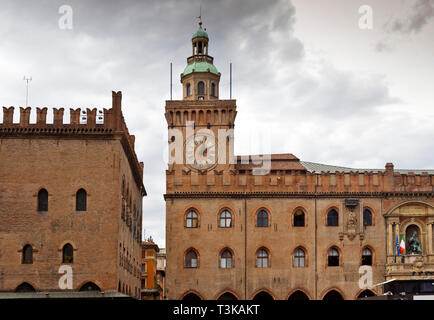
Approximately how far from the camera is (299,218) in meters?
56.5

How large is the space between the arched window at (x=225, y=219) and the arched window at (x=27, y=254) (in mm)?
19749

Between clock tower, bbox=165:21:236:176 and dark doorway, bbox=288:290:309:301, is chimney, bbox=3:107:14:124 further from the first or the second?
dark doorway, bbox=288:290:309:301

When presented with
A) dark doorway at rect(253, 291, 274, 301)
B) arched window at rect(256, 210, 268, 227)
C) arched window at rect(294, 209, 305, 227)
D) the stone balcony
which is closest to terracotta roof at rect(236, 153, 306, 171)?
arched window at rect(294, 209, 305, 227)

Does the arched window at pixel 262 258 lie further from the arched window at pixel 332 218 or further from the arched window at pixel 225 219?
the arched window at pixel 332 218

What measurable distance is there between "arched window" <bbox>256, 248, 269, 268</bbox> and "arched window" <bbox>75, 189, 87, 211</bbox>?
63.8ft

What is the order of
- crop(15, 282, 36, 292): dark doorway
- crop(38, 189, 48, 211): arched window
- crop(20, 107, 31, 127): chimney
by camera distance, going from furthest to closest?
crop(20, 107, 31, 127): chimney, crop(38, 189, 48, 211): arched window, crop(15, 282, 36, 292): dark doorway

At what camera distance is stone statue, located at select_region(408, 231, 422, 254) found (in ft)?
182

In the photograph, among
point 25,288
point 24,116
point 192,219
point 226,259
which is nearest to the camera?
point 25,288

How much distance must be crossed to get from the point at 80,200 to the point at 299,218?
21.8 m

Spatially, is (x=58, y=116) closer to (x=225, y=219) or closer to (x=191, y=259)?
(x=191, y=259)

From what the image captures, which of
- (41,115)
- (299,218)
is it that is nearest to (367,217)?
(299,218)

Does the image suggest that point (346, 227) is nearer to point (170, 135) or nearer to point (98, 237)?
point (170, 135)

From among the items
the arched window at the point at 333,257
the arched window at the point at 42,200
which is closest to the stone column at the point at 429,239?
the arched window at the point at 333,257
